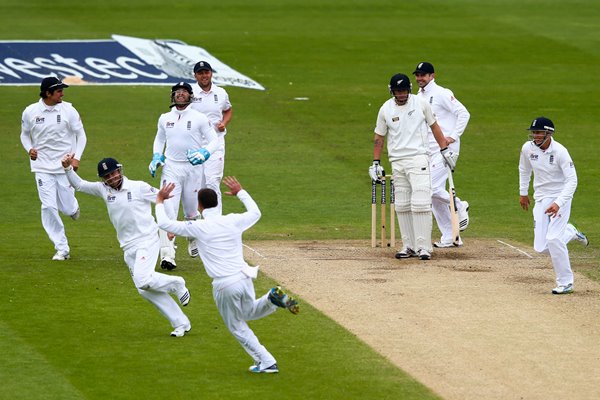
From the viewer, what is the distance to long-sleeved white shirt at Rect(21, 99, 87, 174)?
623 inches

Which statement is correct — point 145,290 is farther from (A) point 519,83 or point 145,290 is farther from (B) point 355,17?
(B) point 355,17

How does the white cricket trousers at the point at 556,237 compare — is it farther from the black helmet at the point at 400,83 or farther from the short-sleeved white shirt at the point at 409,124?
the black helmet at the point at 400,83

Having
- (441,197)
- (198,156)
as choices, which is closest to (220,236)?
(198,156)

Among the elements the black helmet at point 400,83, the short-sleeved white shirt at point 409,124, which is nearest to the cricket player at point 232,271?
the black helmet at point 400,83

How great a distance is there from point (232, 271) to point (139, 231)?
1.93 meters

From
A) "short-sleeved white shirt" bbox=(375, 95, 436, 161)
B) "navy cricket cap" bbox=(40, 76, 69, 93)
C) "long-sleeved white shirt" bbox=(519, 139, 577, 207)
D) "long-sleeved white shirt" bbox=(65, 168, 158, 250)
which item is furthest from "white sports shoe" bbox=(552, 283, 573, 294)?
"navy cricket cap" bbox=(40, 76, 69, 93)

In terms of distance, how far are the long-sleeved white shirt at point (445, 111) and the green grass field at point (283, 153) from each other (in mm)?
1530

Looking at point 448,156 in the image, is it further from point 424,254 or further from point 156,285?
point 156,285

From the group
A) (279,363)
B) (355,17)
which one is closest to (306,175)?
(279,363)

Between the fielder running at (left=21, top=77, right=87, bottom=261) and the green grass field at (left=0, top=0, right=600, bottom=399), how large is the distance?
463 millimetres

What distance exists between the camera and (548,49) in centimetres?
3216

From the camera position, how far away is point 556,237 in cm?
1372

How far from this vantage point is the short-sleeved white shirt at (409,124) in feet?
51.6

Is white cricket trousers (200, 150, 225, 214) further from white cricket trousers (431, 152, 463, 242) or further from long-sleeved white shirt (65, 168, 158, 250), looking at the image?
long-sleeved white shirt (65, 168, 158, 250)
